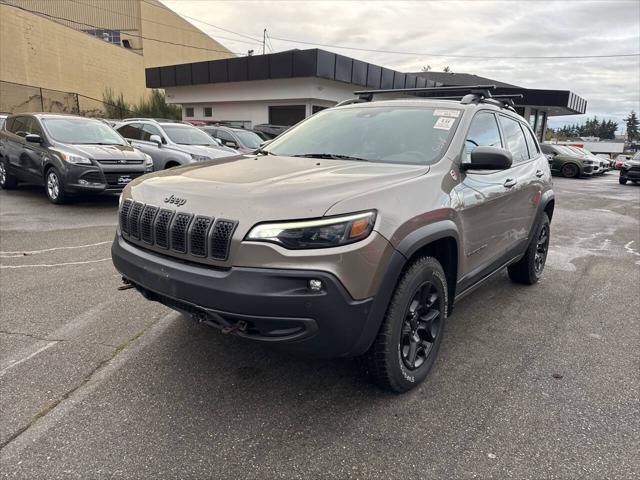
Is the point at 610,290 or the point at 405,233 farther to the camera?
the point at 610,290

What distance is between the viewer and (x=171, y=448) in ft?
7.78

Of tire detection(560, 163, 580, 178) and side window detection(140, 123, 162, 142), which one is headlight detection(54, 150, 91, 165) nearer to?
side window detection(140, 123, 162, 142)

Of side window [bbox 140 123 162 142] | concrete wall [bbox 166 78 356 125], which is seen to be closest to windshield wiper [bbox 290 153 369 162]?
side window [bbox 140 123 162 142]

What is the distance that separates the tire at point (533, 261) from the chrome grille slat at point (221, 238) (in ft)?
11.7

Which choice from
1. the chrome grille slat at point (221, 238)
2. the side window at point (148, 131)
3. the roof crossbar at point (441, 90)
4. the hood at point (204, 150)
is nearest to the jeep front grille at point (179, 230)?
the chrome grille slat at point (221, 238)

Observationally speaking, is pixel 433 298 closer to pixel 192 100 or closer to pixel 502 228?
pixel 502 228

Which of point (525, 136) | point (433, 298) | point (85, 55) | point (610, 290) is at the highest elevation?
point (85, 55)

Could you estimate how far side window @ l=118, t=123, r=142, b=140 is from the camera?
11.4 m

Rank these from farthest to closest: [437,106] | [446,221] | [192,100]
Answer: [192,100], [437,106], [446,221]

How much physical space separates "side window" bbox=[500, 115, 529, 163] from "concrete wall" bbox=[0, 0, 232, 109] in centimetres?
3160

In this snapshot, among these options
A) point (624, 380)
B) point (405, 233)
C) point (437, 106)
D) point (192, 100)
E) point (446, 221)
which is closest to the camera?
point (405, 233)

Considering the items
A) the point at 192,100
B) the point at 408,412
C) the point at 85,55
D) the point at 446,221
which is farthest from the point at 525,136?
the point at 85,55

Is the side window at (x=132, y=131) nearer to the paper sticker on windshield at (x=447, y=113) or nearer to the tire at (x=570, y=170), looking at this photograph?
the paper sticker on windshield at (x=447, y=113)

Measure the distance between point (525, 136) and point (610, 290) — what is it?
1.91m
